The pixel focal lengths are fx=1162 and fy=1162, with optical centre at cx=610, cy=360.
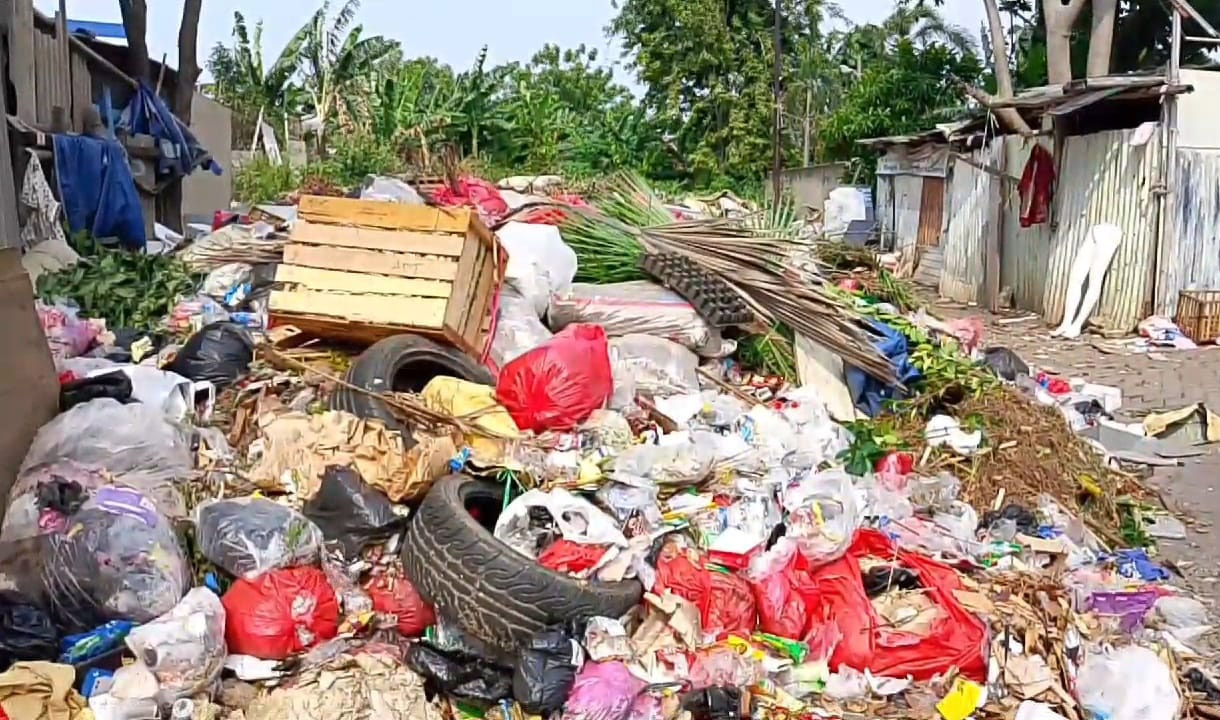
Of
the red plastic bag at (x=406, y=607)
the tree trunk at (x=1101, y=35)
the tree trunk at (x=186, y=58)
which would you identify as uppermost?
the tree trunk at (x=1101, y=35)

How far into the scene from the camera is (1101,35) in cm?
1404

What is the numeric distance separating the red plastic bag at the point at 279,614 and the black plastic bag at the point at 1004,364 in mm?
5069

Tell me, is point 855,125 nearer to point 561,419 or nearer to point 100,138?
point 100,138

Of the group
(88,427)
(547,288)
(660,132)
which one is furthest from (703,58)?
(88,427)

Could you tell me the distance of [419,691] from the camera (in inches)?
138

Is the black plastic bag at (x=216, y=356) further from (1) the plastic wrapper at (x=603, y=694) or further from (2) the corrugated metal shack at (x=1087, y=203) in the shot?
(2) the corrugated metal shack at (x=1087, y=203)

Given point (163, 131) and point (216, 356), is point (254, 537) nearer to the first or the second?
point (216, 356)

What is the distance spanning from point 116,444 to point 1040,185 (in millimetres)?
11120

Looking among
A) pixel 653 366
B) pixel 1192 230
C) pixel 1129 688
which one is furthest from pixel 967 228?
pixel 1129 688

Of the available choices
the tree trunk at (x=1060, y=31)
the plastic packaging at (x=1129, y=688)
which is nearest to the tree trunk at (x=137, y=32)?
the plastic packaging at (x=1129, y=688)

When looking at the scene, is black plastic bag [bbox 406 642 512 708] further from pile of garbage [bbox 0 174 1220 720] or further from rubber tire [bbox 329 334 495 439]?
rubber tire [bbox 329 334 495 439]

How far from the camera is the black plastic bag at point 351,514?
160 inches

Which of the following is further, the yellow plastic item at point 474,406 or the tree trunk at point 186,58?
the tree trunk at point 186,58

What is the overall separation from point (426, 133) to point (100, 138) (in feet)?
42.1
